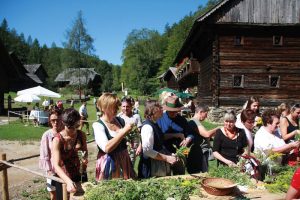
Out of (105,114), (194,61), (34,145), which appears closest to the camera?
(105,114)

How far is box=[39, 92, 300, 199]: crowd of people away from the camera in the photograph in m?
3.76

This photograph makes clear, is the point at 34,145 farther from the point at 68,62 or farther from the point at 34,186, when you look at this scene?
the point at 68,62

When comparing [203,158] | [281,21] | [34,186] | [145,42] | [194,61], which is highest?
[145,42]

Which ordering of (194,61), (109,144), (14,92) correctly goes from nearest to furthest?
1. (109,144)
2. (194,61)
3. (14,92)

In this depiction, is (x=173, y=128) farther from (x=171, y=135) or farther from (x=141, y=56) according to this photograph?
(x=141, y=56)

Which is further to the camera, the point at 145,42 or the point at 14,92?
the point at 145,42

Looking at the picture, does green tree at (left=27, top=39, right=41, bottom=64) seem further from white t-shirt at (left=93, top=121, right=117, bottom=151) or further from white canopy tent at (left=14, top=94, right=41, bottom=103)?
white t-shirt at (left=93, top=121, right=117, bottom=151)

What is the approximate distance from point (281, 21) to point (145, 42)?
65627 mm

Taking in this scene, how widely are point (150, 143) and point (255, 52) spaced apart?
1774cm

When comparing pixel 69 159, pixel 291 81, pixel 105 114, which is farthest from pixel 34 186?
pixel 291 81

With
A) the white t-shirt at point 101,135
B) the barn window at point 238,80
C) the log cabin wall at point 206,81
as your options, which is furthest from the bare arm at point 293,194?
the barn window at point 238,80

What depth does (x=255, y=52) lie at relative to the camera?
2003cm

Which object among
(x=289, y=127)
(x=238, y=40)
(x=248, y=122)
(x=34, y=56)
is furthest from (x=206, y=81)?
(x=34, y=56)

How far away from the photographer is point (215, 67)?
19.6 metres
